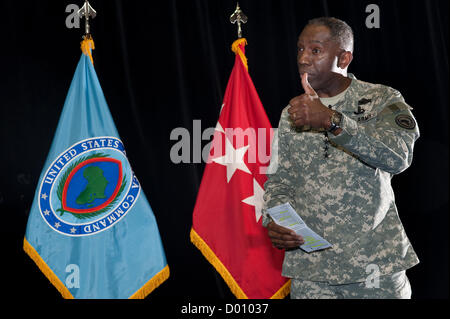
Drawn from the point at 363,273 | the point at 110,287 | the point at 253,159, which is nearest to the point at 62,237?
the point at 110,287

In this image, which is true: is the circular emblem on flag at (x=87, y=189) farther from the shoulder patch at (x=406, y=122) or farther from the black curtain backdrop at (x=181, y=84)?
the shoulder patch at (x=406, y=122)

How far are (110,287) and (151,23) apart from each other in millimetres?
1750

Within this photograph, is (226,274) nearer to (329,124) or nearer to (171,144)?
(171,144)

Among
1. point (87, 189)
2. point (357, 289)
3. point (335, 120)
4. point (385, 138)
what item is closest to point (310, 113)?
point (335, 120)

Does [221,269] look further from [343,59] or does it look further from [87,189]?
[343,59]

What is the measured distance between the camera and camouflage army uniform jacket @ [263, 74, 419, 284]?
5.89 feet

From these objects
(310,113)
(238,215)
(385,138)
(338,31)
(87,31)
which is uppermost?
(87,31)

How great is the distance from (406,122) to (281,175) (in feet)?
1.87

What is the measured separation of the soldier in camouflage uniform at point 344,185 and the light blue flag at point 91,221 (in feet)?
3.46

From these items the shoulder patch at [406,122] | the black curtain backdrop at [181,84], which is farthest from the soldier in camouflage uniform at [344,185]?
the black curtain backdrop at [181,84]

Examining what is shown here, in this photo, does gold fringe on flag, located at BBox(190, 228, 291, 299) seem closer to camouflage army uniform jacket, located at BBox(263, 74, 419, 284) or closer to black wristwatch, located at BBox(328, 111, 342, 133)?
camouflage army uniform jacket, located at BBox(263, 74, 419, 284)

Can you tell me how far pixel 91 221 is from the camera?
9.11ft

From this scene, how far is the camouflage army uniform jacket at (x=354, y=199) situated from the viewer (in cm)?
179

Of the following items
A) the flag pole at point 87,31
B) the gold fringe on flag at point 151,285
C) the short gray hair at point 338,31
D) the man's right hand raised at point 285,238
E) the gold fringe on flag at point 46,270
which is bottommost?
the gold fringe on flag at point 151,285
